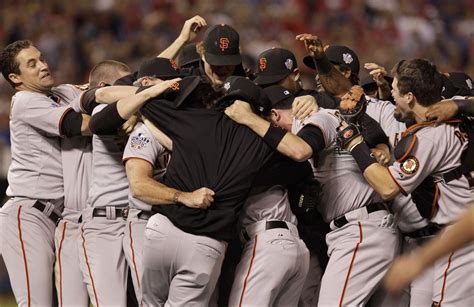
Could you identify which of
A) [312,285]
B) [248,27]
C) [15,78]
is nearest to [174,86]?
[15,78]

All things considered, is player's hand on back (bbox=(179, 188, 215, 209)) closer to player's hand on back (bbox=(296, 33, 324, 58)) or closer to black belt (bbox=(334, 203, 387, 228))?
black belt (bbox=(334, 203, 387, 228))

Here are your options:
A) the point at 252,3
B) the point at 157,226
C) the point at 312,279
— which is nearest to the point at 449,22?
the point at 252,3

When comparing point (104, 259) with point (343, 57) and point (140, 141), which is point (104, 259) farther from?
point (343, 57)

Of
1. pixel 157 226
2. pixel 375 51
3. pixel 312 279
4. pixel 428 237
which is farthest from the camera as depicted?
pixel 375 51

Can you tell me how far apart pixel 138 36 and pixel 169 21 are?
0.69m

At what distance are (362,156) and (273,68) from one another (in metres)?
1.28

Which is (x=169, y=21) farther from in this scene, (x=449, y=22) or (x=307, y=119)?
(x=307, y=119)

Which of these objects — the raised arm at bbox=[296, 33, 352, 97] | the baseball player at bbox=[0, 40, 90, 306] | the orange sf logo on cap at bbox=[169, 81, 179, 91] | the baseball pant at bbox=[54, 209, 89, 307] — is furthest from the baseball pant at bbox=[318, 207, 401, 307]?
the baseball player at bbox=[0, 40, 90, 306]

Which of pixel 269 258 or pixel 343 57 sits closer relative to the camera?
pixel 269 258

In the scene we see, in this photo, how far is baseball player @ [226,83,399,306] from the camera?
5.60m

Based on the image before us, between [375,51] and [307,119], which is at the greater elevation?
[307,119]

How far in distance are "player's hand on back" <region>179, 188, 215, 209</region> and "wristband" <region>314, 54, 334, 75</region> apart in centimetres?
168

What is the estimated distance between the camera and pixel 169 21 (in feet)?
45.0

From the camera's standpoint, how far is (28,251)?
5996 mm
